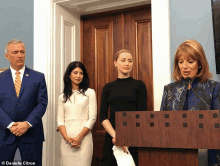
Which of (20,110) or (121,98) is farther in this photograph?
(20,110)

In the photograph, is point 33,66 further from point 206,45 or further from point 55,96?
point 206,45

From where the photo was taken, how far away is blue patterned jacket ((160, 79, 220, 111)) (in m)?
1.37

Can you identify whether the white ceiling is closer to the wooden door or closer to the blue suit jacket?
the wooden door

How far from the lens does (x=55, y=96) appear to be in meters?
2.87

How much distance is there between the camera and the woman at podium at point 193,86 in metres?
1.37

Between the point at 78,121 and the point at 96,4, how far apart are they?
4.62ft

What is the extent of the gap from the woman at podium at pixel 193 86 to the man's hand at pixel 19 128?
4.09ft

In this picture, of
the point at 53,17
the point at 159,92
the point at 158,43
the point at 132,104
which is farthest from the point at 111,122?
the point at 53,17

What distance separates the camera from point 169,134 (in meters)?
0.95

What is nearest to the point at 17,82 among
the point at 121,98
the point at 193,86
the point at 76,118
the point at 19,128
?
the point at 19,128

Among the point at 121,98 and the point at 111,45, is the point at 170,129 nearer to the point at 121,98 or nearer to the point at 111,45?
the point at 121,98

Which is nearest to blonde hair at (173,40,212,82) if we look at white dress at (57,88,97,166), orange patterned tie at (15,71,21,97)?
white dress at (57,88,97,166)

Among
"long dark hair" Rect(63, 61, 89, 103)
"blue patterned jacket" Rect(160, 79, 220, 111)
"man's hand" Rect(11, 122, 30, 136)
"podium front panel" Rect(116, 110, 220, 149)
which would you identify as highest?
"long dark hair" Rect(63, 61, 89, 103)

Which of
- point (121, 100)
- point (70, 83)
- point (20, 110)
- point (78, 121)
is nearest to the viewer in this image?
point (121, 100)
